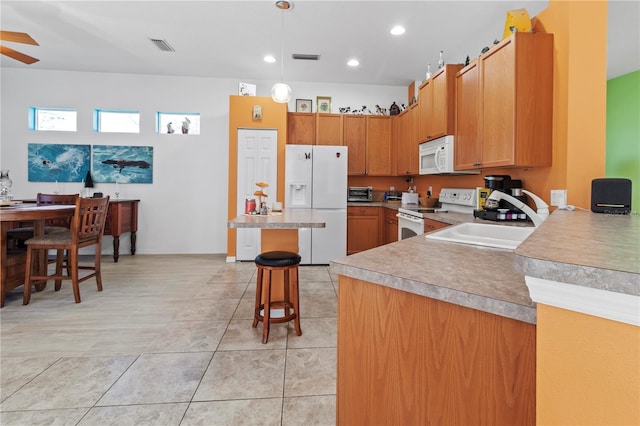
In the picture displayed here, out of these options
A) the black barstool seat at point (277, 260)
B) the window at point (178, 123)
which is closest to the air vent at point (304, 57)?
the window at point (178, 123)

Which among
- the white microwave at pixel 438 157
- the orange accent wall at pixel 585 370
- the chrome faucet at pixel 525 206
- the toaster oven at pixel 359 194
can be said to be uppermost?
the white microwave at pixel 438 157

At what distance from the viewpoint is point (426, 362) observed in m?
0.79

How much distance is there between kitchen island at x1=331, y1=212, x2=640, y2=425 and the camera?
67 centimetres

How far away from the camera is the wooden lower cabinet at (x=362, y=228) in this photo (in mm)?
4699

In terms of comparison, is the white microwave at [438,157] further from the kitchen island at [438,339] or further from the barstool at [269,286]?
the kitchen island at [438,339]

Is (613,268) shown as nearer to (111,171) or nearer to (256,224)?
(256,224)

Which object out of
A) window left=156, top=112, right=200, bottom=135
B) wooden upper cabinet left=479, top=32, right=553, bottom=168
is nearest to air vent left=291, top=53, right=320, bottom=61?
window left=156, top=112, right=200, bottom=135

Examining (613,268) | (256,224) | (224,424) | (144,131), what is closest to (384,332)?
(613,268)

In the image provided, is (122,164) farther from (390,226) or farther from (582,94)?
(582,94)

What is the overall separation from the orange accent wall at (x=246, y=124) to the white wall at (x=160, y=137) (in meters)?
0.66

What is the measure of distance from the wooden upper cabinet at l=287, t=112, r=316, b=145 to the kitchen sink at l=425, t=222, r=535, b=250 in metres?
3.38

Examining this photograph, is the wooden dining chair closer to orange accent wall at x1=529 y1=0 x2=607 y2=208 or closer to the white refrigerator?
the white refrigerator

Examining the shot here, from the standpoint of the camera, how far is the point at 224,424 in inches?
54.6

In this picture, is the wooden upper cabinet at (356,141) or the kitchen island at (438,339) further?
the wooden upper cabinet at (356,141)
